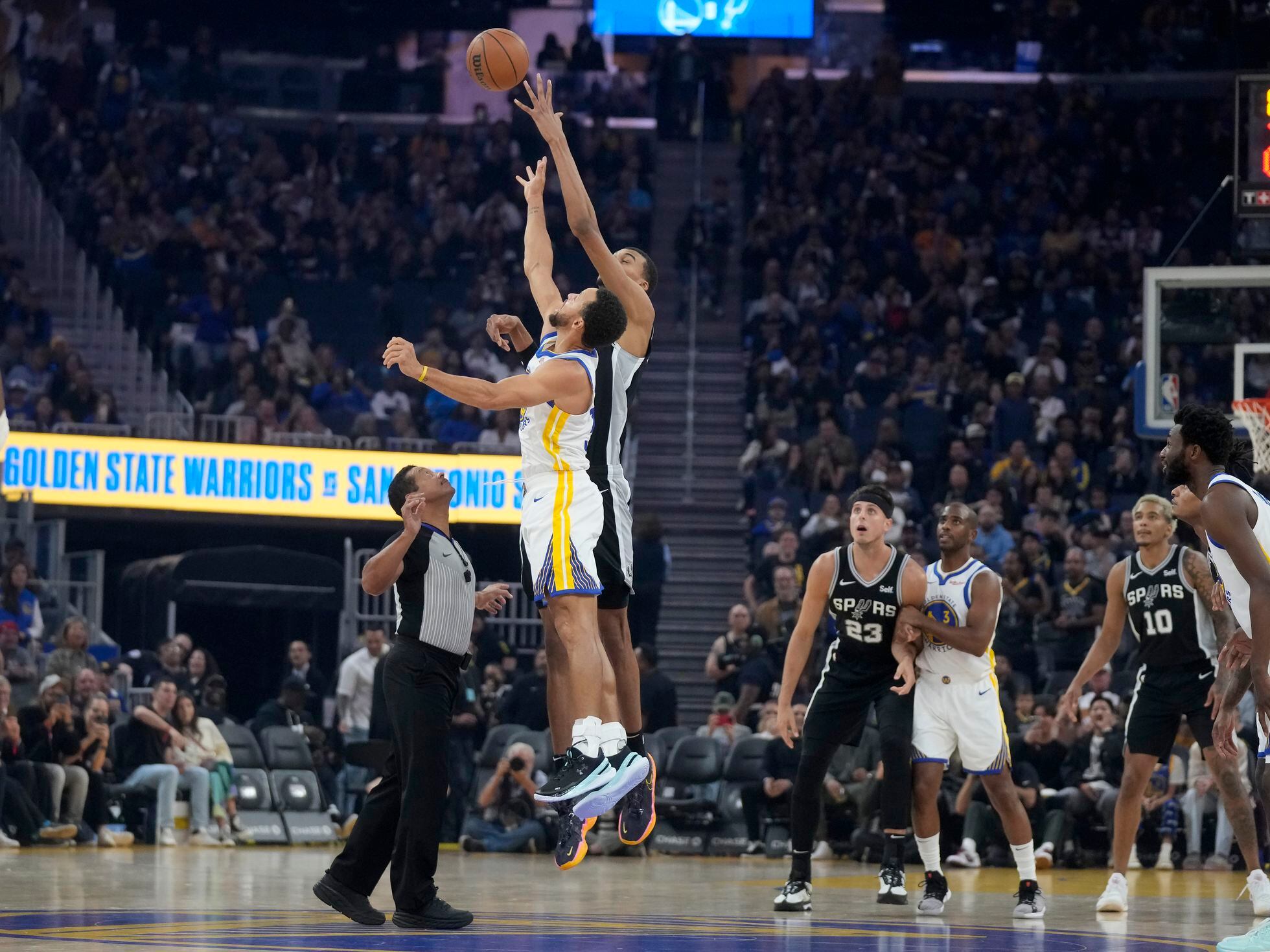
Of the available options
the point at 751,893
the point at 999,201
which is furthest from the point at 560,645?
the point at 999,201

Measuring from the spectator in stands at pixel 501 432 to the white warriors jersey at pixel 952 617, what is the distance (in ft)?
36.9

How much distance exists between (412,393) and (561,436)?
1540cm

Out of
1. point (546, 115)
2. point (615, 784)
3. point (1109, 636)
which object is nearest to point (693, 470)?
point (1109, 636)

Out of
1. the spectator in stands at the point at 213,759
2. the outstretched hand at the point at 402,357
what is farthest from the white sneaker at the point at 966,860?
the outstretched hand at the point at 402,357

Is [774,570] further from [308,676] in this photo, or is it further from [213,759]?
[213,759]

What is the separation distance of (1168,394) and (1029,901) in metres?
7.88

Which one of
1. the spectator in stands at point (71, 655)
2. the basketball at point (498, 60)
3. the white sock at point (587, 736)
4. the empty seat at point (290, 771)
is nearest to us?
the white sock at point (587, 736)

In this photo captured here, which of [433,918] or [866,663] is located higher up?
[866,663]

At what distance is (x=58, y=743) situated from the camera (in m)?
16.5

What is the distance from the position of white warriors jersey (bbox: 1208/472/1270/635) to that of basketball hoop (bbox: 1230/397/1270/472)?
16.7ft

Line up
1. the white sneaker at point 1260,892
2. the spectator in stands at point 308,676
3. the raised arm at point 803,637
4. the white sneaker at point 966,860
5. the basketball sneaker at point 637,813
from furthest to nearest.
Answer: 1. the spectator in stands at point 308,676
2. the white sneaker at point 966,860
3. the raised arm at point 803,637
4. the white sneaker at point 1260,892
5. the basketball sneaker at point 637,813

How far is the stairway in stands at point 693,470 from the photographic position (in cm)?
2216

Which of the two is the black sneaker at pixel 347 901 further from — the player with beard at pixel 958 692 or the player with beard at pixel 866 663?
the player with beard at pixel 958 692

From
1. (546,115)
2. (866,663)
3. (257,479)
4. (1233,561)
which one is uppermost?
(546,115)
